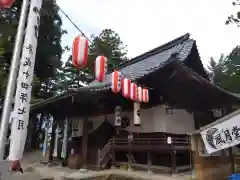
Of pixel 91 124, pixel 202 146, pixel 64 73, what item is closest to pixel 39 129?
pixel 64 73

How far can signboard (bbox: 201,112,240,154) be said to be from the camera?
721cm

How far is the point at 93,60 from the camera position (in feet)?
90.9

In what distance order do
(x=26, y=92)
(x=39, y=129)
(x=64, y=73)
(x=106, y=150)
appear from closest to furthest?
(x=26, y=92) → (x=106, y=150) → (x=39, y=129) → (x=64, y=73)

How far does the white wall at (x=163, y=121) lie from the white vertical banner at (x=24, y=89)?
23.2 feet

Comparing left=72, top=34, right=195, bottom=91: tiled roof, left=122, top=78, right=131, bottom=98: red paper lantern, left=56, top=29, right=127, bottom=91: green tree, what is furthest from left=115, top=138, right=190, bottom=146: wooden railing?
left=56, top=29, right=127, bottom=91: green tree

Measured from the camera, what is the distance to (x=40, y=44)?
85.0ft

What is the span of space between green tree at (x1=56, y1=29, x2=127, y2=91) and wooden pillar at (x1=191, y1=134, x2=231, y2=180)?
823 inches

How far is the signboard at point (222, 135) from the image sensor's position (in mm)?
7215

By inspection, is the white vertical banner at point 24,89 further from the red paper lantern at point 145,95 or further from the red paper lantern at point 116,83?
the red paper lantern at point 145,95

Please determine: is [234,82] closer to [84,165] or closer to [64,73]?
[64,73]

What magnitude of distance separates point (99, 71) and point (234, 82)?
2965 cm

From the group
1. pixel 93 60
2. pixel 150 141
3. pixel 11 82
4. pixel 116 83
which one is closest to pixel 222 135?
pixel 150 141

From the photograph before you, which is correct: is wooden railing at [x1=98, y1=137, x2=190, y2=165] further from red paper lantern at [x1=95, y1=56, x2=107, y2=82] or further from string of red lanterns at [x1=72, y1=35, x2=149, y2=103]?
red paper lantern at [x1=95, y1=56, x2=107, y2=82]

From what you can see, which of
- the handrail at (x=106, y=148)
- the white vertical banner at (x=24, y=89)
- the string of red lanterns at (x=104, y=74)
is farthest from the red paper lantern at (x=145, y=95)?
the white vertical banner at (x=24, y=89)
